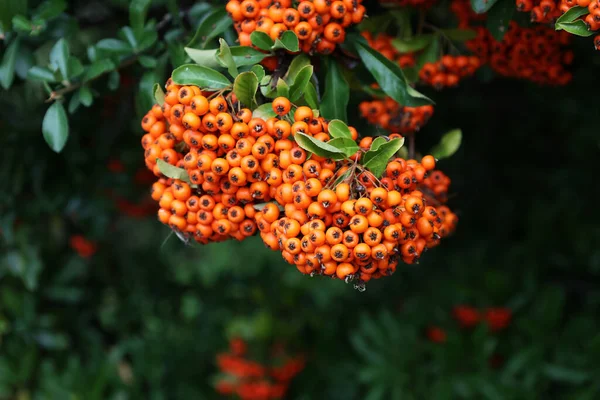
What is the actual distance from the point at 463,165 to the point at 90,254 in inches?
109

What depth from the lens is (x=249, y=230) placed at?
173 centimetres

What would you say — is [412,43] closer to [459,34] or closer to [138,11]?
[459,34]

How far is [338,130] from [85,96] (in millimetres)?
983

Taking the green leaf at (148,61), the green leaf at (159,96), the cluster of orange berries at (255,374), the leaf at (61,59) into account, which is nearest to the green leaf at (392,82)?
the green leaf at (159,96)

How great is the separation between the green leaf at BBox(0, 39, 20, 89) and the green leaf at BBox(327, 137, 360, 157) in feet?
4.27

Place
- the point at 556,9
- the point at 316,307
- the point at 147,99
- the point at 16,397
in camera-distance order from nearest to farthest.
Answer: the point at 556,9, the point at 147,99, the point at 16,397, the point at 316,307

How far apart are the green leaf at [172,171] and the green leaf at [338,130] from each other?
44cm

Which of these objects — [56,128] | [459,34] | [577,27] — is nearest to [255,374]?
[56,128]

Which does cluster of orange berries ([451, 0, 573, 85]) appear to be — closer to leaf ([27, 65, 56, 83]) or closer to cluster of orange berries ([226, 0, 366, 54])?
cluster of orange berries ([226, 0, 366, 54])

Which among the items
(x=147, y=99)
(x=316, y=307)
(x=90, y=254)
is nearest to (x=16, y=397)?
(x=90, y=254)

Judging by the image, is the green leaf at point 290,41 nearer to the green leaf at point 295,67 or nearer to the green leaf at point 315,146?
the green leaf at point 295,67

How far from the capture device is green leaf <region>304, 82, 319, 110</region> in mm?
1725

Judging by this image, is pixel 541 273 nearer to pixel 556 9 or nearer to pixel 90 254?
pixel 556 9

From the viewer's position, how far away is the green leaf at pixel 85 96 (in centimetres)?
204
